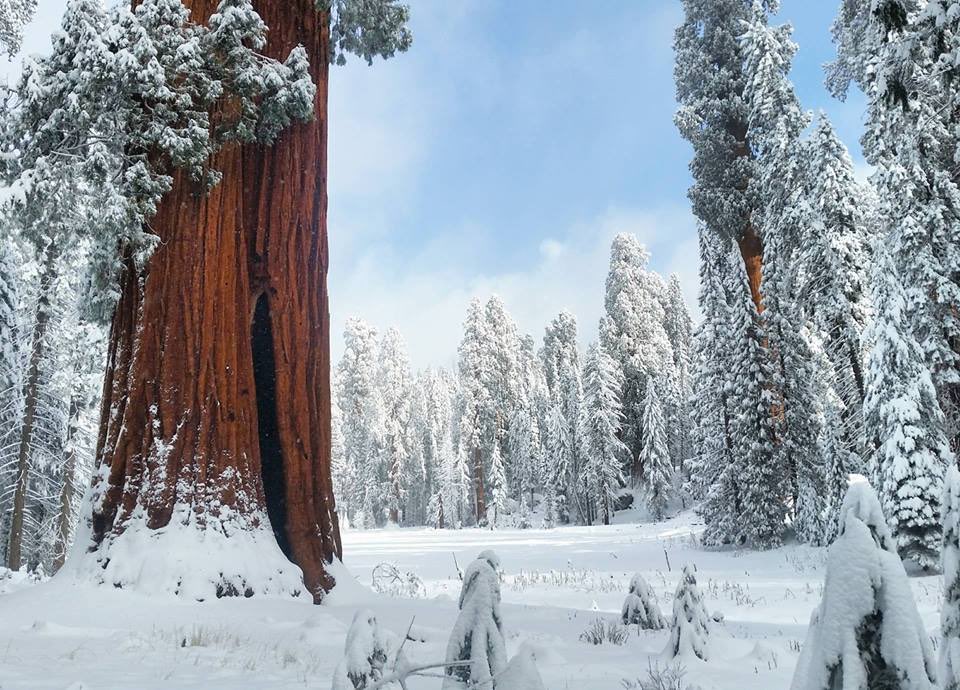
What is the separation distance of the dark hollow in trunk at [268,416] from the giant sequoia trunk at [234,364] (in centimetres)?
1

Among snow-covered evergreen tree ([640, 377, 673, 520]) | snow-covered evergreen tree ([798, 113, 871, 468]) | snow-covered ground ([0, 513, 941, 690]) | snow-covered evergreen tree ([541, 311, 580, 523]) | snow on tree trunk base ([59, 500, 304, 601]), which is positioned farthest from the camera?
snow-covered evergreen tree ([541, 311, 580, 523])

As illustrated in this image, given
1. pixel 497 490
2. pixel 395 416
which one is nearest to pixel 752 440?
pixel 497 490

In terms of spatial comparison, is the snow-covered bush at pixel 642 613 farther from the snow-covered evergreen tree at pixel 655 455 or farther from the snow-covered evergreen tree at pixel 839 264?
the snow-covered evergreen tree at pixel 655 455

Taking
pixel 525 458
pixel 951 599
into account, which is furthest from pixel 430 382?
pixel 951 599

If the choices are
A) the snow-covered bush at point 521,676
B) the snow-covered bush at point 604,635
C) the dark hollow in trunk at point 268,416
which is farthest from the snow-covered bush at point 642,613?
the snow-covered bush at point 521,676

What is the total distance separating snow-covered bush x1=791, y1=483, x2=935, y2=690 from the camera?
5.32 ft

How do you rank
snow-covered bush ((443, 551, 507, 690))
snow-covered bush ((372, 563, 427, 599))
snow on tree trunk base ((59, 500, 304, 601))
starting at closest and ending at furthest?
snow-covered bush ((443, 551, 507, 690)) → snow on tree trunk base ((59, 500, 304, 601)) → snow-covered bush ((372, 563, 427, 599))

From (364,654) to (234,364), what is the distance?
A: 200 inches

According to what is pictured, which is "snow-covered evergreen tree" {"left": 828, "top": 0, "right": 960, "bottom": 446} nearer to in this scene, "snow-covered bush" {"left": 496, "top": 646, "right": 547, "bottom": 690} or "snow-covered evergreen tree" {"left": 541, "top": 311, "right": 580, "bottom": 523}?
"snow-covered bush" {"left": 496, "top": 646, "right": 547, "bottom": 690}

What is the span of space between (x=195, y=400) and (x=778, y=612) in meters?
7.35

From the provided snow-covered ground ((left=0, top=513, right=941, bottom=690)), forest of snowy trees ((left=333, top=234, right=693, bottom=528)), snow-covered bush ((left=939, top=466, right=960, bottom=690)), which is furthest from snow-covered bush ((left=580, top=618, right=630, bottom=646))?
forest of snowy trees ((left=333, top=234, right=693, bottom=528))

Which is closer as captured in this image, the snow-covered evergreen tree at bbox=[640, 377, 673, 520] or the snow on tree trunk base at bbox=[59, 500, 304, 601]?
the snow on tree trunk base at bbox=[59, 500, 304, 601]

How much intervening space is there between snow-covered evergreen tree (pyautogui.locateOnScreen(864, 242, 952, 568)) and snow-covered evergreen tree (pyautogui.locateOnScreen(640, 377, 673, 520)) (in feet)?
84.5

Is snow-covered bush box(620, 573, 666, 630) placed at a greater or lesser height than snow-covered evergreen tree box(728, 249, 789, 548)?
lesser
